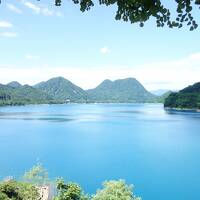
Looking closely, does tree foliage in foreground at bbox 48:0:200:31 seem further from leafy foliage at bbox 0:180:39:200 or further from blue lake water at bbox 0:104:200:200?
blue lake water at bbox 0:104:200:200

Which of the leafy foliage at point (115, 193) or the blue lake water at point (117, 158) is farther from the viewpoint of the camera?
the blue lake water at point (117, 158)

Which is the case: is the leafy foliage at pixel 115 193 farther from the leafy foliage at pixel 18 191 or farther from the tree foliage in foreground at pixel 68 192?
the leafy foliage at pixel 18 191

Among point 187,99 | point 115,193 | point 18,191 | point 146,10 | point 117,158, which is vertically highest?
point 146,10

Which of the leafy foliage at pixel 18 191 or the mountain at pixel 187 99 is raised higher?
the mountain at pixel 187 99

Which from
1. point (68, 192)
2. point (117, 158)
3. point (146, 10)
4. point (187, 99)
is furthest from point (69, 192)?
point (187, 99)

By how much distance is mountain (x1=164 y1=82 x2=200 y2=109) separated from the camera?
148500 mm

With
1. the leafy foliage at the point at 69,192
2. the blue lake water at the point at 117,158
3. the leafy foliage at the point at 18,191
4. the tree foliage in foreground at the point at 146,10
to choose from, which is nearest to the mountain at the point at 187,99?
the blue lake water at the point at 117,158

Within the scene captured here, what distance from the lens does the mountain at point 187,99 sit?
148 m

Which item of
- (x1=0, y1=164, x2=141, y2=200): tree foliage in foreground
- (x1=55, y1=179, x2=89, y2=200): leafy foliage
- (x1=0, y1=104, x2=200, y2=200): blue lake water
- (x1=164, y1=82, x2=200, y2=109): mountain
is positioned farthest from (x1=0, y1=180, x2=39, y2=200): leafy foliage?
(x1=164, y1=82, x2=200, y2=109): mountain

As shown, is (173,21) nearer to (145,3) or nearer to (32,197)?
(145,3)

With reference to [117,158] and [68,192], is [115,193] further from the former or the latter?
[117,158]

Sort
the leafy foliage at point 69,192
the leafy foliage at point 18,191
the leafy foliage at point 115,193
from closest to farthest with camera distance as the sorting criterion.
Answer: the leafy foliage at point 115,193
the leafy foliage at point 69,192
the leafy foliage at point 18,191

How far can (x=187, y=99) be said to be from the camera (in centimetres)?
15138

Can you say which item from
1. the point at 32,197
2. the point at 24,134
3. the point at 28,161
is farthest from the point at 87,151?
the point at 32,197
